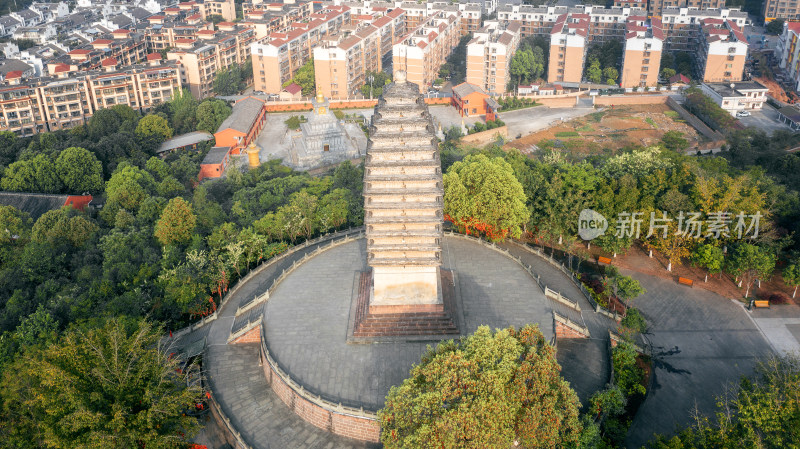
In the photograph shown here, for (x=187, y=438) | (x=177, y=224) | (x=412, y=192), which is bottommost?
(x=187, y=438)

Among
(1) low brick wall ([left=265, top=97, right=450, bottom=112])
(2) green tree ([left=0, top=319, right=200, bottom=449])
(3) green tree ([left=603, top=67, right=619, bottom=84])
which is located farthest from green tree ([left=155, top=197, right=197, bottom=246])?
(3) green tree ([left=603, top=67, right=619, bottom=84])

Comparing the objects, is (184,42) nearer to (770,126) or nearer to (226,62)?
(226,62)

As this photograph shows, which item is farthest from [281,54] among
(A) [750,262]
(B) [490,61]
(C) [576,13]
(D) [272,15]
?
(A) [750,262]

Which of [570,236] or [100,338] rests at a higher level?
[100,338]

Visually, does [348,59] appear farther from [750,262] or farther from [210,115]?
[750,262]

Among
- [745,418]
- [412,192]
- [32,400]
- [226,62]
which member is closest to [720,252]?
[745,418]

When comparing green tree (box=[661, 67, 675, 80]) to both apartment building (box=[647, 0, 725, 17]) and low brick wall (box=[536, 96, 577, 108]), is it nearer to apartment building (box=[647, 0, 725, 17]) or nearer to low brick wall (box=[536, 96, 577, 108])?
low brick wall (box=[536, 96, 577, 108])
